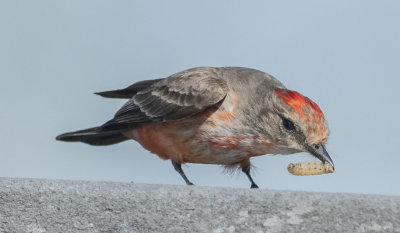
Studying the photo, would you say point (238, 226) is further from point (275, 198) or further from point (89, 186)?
point (89, 186)

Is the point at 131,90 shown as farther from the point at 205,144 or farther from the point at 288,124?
the point at 288,124

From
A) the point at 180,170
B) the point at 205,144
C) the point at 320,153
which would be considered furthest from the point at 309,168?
the point at 180,170

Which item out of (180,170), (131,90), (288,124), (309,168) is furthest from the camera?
(131,90)

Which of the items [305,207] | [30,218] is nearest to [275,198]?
[305,207]

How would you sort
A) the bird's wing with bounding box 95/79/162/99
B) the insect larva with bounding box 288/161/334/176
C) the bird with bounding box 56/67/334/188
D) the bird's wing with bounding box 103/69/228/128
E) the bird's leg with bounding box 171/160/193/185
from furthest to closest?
the bird's wing with bounding box 95/79/162/99 → the bird's leg with bounding box 171/160/193/185 → the bird's wing with bounding box 103/69/228/128 → the bird with bounding box 56/67/334/188 → the insect larva with bounding box 288/161/334/176

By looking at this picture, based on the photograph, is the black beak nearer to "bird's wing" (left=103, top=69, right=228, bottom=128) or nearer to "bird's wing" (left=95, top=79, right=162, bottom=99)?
"bird's wing" (left=103, top=69, right=228, bottom=128)

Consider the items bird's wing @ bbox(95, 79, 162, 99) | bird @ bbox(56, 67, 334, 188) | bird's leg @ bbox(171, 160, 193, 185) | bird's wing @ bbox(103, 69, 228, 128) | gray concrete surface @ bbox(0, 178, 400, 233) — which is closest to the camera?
gray concrete surface @ bbox(0, 178, 400, 233)

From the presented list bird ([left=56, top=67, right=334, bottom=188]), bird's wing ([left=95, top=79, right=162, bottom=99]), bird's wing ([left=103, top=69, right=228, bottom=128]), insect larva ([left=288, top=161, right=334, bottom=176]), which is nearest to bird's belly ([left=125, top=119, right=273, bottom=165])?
bird ([left=56, top=67, right=334, bottom=188])
